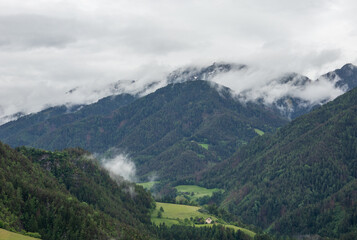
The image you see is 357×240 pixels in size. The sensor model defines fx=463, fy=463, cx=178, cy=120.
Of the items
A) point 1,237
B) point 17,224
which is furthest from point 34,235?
point 1,237

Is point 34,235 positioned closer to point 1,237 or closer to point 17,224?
point 17,224

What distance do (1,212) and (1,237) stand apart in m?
33.3

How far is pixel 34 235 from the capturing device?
634ft

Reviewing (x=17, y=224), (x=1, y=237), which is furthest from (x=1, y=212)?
(x=1, y=237)

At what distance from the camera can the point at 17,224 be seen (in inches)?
7840

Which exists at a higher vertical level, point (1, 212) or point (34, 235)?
point (1, 212)

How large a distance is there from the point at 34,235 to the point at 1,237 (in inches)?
1126

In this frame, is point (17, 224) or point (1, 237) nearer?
point (1, 237)

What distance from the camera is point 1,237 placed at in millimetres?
165500

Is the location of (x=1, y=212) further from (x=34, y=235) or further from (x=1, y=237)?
(x=1, y=237)

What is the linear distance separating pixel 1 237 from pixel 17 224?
112 feet

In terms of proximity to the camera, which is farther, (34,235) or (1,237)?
→ (34,235)

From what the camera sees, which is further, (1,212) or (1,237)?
(1,212)
